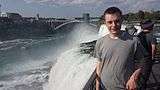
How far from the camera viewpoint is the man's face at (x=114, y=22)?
4703mm

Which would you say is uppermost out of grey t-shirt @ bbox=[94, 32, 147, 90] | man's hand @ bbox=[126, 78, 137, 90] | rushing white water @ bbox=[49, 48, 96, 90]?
grey t-shirt @ bbox=[94, 32, 147, 90]

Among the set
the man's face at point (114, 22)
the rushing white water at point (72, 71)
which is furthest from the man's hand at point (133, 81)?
the rushing white water at point (72, 71)

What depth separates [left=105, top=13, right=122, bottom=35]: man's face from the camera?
185 inches

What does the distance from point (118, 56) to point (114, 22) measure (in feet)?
1.37

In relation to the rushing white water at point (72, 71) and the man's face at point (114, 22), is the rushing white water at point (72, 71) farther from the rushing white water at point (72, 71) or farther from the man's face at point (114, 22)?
the man's face at point (114, 22)

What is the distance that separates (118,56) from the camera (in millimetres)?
4727

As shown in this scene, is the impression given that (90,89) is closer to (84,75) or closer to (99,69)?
(99,69)

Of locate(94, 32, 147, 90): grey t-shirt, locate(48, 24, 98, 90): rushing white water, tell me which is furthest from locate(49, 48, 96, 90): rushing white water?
locate(94, 32, 147, 90): grey t-shirt

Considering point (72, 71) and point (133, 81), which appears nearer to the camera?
point (133, 81)

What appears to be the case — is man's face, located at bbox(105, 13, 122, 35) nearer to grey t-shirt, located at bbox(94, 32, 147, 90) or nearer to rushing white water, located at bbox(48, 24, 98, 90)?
grey t-shirt, located at bbox(94, 32, 147, 90)

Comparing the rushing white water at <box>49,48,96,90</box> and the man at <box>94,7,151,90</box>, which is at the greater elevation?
the man at <box>94,7,151,90</box>

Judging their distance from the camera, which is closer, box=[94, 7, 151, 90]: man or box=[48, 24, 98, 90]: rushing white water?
box=[94, 7, 151, 90]: man

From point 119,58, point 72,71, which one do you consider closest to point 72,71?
point 72,71

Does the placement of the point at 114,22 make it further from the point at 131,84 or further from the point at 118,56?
the point at 131,84
